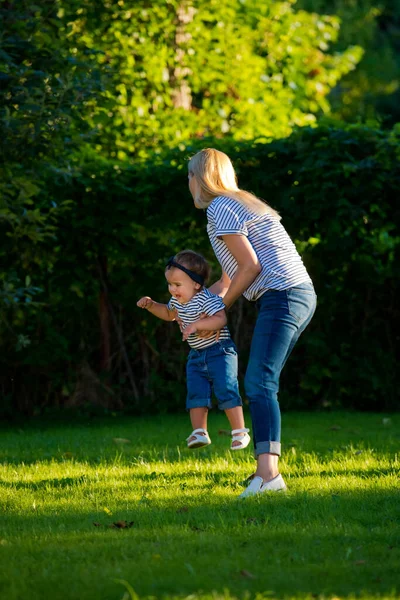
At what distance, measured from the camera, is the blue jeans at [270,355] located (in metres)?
5.03

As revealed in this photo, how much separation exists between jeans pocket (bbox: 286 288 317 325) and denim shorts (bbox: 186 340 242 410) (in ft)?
2.78

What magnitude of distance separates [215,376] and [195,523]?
1.51 m

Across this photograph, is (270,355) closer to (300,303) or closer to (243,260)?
(300,303)

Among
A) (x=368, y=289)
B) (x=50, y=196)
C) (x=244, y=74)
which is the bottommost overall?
(x=368, y=289)

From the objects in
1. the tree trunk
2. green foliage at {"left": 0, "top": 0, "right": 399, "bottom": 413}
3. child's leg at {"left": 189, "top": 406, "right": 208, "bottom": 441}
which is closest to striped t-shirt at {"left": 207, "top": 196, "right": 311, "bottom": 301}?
child's leg at {"left": 189, "top": 406, "right": 208, "bottom": 441}

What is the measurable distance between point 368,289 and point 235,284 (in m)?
4.91

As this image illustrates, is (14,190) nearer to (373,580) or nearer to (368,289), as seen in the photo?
(368,289)

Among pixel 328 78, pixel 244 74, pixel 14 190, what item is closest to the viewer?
pixel 14 190

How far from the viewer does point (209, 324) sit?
18.2 ft

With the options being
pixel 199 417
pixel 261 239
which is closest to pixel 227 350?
pixel 199 417

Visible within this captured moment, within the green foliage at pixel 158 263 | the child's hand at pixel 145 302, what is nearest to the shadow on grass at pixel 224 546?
the child's hand at pixel 145 302

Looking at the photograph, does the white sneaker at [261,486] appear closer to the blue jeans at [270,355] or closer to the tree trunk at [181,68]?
the blue jeans at [270,355]

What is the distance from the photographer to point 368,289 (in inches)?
381

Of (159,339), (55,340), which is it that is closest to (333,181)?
(159,339)
